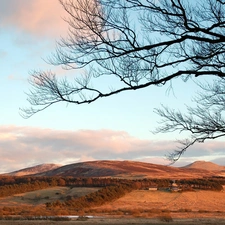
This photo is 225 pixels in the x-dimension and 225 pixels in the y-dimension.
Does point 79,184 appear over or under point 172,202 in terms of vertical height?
over

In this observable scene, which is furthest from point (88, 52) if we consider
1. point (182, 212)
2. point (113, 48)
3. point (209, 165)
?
point (209, 165)

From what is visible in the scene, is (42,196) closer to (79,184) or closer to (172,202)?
(79,184)

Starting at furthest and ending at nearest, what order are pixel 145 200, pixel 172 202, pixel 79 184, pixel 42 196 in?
pixel 79 184 → pixel 42 196 → pixel 145 200 → pixel 172 202

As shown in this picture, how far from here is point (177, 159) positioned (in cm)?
844

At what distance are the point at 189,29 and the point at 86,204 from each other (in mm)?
31683

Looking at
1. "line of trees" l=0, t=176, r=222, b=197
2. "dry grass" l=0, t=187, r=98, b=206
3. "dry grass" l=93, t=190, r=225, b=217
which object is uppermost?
"line of trees" l=0, t=176, r=222, b=197

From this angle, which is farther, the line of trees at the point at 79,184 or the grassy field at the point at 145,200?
the line of trees at the point at 79,184

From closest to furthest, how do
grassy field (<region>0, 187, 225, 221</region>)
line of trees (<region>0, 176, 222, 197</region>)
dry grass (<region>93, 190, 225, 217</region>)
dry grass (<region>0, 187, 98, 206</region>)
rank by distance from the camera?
dry grass (<region>93, 190, 225, 217</region>) < grassy field (<region>0, 187, 225, 221</region>) < dry grass (<region>0, 187, 98, 206</region>) < line of trees (<region>0, 176, 222, 197</region>)

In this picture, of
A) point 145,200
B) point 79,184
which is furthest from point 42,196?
point 79,184

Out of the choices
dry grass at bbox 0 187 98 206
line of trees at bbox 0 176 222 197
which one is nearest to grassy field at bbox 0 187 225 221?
dry grass at bbox 0 187 98 206

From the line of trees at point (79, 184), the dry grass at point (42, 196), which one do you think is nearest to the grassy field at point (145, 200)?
the dry grass at point (42, 196)

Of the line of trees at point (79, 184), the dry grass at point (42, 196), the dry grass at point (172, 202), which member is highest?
the line of trees at point (79, 184)

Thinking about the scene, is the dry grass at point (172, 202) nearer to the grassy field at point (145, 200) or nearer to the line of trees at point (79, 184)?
the grassy field at point (145, 200)

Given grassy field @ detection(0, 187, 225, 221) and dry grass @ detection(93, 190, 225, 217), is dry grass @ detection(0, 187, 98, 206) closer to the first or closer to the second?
grassy field @ detection(0, 187, 225, 221)
